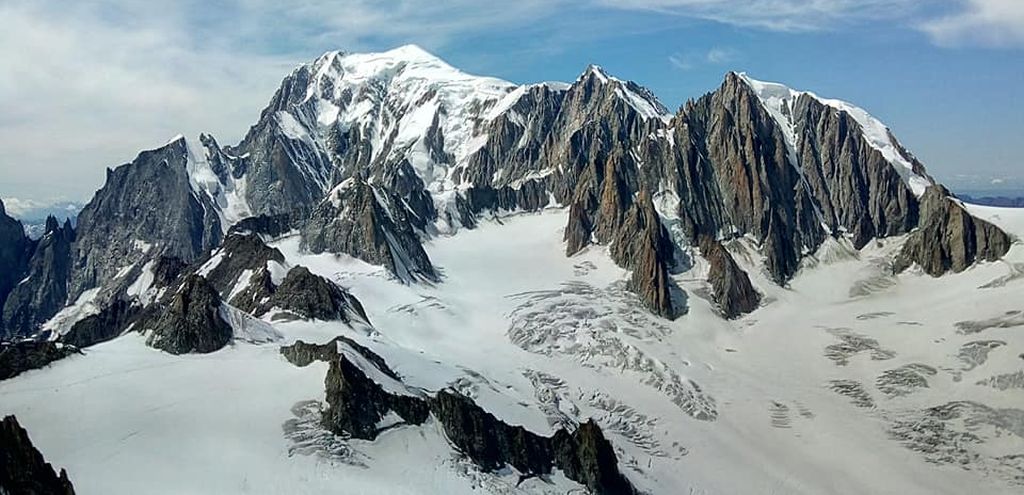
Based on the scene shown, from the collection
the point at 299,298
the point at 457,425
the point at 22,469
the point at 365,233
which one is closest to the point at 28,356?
the point at 22,469

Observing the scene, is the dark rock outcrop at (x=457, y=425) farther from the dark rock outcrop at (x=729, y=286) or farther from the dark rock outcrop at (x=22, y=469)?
the dark rock outcrop at (x=729, y=286)

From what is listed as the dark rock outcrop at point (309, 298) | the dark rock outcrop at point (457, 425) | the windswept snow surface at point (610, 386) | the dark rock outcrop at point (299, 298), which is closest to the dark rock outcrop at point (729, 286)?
the windswept snow surface at point (610, 386)

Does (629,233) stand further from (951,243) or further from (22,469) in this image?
(22,469)

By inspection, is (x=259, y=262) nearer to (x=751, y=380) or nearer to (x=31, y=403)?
(x=31, y=403)

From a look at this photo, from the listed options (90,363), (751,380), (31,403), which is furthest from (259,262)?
(751,380)

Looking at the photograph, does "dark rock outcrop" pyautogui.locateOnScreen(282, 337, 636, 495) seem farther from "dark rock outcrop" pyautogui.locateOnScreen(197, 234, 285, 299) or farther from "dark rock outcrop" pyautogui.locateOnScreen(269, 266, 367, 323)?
"dark rock outcrop" pyautogui.locateOnScreen(197, 234, 285, 299)

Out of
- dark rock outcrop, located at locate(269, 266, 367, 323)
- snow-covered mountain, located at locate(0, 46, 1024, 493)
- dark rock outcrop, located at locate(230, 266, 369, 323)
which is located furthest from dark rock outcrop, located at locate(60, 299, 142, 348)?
dark rock outcrop, located at locate(269, 266, 367, 323)

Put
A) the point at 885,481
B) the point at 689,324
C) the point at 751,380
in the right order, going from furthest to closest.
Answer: the point at 689,324, the point at 751,380, the point at 885,481
